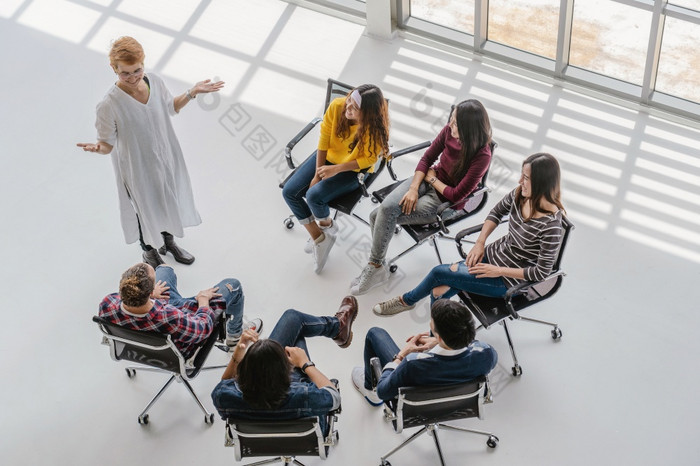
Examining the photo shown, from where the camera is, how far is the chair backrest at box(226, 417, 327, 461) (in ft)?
11.0

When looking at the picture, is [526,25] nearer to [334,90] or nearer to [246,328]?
[334,90]

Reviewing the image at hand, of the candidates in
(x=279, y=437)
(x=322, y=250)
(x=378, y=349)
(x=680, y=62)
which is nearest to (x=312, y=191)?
(x=322, y=250)

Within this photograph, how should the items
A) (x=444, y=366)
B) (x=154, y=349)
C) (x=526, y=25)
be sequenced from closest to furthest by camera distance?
(x=444, y=366) → (x=154, y=349) → (x=526, y=25)

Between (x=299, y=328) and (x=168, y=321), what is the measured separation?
65 centimetres

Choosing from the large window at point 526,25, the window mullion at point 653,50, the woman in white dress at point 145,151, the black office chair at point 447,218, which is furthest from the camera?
the large window at point 526,25

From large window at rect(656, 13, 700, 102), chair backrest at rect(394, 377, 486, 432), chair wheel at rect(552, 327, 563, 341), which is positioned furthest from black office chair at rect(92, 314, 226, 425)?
large window at rect(656, 13, 700, 102)

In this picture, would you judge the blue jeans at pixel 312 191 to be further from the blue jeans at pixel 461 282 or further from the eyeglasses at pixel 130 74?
the eyeglasses at pixel 130 74

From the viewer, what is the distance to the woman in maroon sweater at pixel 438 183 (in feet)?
14.4

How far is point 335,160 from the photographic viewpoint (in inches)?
189

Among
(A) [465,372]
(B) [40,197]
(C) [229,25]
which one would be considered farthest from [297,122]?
(A) [465,372]

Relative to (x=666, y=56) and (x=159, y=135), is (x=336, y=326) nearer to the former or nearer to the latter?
(x=159, y=135)

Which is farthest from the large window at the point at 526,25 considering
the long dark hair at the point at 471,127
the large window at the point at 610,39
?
the long dark hair at the point at 471,127

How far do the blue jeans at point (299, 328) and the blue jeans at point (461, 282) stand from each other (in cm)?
58

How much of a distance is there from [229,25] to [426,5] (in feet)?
5.36
